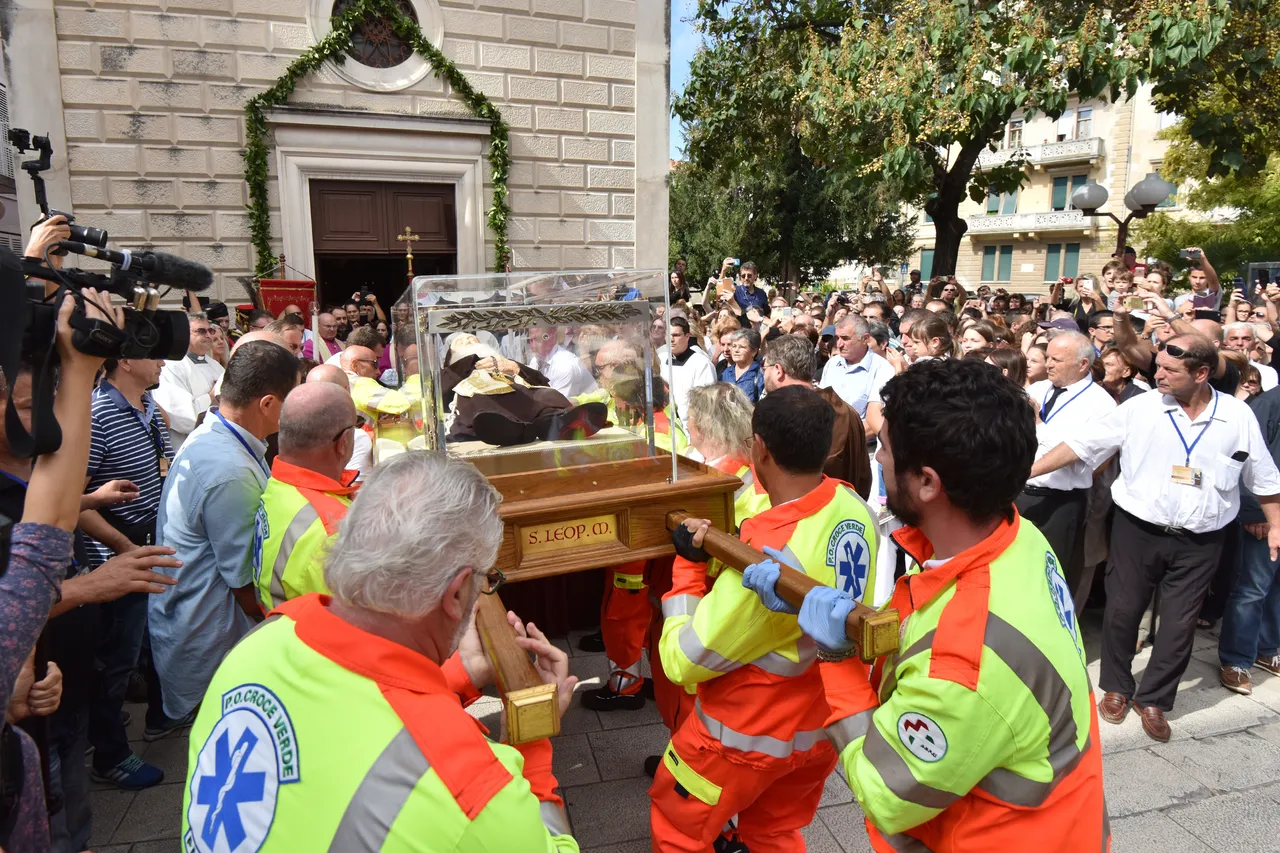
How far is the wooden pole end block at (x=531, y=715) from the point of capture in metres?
1.37

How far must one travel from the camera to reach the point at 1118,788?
137 inches

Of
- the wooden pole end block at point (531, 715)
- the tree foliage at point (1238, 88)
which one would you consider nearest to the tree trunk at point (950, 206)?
the tree foliage at point (1238, 88)

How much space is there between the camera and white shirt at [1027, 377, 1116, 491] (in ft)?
13.8

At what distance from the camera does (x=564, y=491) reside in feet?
8.04

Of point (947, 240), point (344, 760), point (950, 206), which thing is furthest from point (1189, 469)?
point (947, 240)

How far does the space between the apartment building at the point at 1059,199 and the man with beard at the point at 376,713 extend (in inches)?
1414

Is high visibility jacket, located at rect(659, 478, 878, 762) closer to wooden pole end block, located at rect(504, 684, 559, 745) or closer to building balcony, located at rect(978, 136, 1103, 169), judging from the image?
wooden pole end block, located at rect(504, 684, 559, 745)

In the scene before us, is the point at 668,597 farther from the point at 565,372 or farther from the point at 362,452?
the point at 362,452

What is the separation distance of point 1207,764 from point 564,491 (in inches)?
134

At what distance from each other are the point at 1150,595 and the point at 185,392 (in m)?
6.21

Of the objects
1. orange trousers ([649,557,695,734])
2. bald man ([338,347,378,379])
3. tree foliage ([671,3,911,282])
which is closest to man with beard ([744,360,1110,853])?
orange trousers ([649,557,695,734])

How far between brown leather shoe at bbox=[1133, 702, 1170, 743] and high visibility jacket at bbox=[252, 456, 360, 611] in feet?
12.9

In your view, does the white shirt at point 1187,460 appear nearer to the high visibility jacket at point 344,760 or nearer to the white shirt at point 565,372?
the white shirt at point 565,372

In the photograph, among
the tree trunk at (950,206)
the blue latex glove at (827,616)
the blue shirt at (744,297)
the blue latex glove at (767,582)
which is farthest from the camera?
the tree trunk at (950,206)
